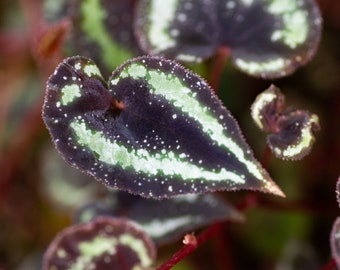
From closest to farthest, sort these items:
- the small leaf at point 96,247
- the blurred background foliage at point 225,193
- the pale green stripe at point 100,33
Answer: the small leaf at point 96,247 → the pale green stripe at point 100,33 → the blurred background foliage at point 225,193

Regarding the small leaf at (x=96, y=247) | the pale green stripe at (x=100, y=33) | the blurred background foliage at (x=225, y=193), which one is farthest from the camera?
the blurred background foliage at (x=225, y=193)

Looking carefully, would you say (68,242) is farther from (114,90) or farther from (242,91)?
(242,91)

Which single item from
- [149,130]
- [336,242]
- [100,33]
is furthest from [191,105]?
[100,33]

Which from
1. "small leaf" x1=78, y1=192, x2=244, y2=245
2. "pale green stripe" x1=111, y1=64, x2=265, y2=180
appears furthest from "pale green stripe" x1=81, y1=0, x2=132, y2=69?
"pale green stripe" x1=111, y1=64, x2=265, y2=180

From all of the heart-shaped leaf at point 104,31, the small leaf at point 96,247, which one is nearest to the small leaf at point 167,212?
the small leaf at point 96,247

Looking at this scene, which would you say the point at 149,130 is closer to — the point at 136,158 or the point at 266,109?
the point at 136,158

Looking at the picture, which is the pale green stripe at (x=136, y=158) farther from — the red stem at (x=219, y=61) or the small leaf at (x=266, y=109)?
the red stem at (x=219, y=61)

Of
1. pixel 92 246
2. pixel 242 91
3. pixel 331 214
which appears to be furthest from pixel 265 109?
pixel 242 91
